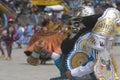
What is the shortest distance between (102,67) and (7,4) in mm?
29463

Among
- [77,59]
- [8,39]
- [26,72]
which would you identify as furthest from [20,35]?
[77,59]

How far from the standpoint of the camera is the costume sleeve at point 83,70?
580 cm

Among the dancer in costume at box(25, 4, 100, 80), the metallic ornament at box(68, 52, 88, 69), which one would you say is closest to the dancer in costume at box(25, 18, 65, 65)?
the dancer in costume at box(25, 4, 100, 80)

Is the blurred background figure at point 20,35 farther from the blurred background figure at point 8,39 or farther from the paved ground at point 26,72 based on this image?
the paved ground at point 26,72

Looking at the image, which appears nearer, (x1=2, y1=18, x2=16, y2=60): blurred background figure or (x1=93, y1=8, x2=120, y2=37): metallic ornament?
(x1=93, y1=8, x2=120, y2=37): metallic ornament

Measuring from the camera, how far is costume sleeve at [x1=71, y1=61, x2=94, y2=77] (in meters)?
5.80

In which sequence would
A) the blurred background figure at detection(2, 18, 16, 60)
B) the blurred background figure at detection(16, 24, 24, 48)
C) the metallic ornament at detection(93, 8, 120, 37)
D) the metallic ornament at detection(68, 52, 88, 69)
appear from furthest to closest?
the blurred background figure at detection(16, 24, 24, 48)
the blurred background figure at detection(2, 18, 16, 60)
the metallic ornament at detection(68, 52, 88, 69)
the metallic ornament at detection(93, 8, 120, 37)

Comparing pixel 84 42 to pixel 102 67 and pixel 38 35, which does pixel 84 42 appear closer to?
pixel 102 67

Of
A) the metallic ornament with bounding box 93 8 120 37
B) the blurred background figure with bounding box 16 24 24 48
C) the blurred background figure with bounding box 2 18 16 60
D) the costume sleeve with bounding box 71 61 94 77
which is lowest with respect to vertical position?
the blurred background figure with bounding box 16 24 24 48

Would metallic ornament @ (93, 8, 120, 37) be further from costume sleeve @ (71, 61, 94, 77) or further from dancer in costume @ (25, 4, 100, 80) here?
costume sleeve @ (71, 61, 94, 77)

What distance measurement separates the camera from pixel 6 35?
18.5 m

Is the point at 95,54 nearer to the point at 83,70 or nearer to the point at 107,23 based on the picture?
the point at 83,70

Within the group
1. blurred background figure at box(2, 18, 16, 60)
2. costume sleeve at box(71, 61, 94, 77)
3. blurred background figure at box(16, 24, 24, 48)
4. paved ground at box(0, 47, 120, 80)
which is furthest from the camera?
blurred background figure at box(16, 24, 24, 48)

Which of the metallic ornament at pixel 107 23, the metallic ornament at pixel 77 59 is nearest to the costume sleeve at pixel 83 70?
the metallic ornament at pixel 77 59
